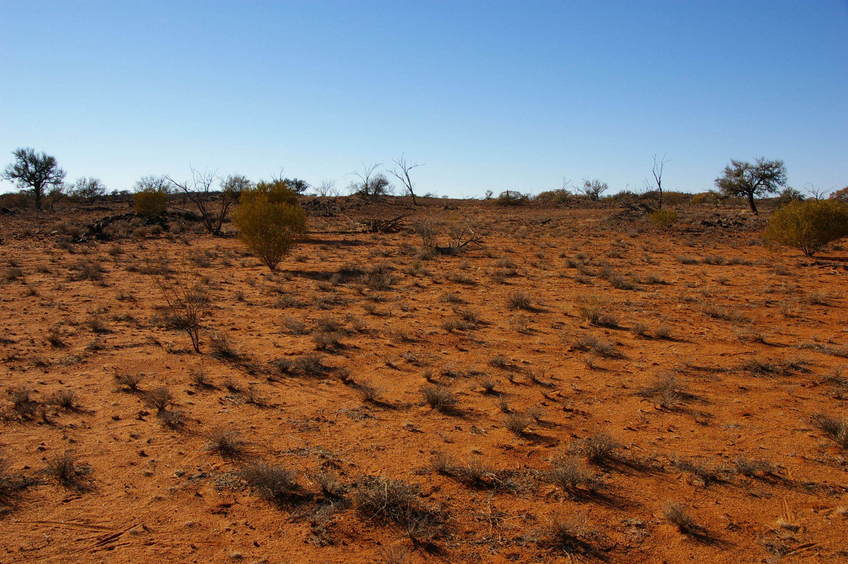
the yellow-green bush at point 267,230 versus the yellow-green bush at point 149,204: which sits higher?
the yellow-green bush at point 149,204

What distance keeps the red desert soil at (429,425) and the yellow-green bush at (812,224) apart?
18.5ft

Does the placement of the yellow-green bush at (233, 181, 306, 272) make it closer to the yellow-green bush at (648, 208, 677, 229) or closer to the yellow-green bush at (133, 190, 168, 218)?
the yellow-green bush at (133, 190, 168, 218)

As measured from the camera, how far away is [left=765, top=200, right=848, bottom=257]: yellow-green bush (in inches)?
707

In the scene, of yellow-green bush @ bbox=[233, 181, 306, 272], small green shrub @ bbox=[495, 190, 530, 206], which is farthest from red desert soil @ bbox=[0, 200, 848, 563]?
small green shrub @ bbox=[495, 190, 530, 206]

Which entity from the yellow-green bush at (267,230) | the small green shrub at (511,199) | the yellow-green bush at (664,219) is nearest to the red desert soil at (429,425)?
the yellow-green bush at (267,230)

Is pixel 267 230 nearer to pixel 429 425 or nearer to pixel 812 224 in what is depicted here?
pixel 429 425

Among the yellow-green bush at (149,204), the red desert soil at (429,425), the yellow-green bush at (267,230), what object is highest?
the yellow-green bush at (149,204)

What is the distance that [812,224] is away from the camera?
1794 cm

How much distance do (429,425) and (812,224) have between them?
17879 mm

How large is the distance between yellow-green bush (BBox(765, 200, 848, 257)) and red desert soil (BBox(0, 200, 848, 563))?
222 inches

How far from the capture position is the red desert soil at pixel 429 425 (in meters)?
4.07

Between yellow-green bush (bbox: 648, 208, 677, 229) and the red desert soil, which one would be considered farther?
yellow-green bush (bbox: 648, 208, 677, 229)

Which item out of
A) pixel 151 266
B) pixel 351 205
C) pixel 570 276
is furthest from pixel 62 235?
pixel 570 276

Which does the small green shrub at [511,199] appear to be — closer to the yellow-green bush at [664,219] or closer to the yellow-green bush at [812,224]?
the yellow-green bush at [664,219]
